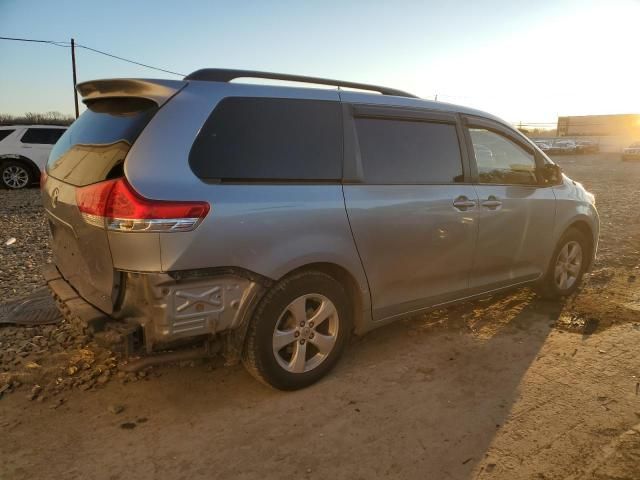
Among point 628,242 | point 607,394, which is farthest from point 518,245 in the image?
point 628,242

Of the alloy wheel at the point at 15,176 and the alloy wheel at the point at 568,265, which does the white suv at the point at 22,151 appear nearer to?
the alloy wheel at the point at 15,176

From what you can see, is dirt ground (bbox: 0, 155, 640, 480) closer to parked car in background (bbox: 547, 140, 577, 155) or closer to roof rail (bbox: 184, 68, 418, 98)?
roof rail (bbox: 184, 68, 418, 98)

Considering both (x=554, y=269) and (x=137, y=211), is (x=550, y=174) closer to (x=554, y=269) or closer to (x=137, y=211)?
(x=554, y=269)

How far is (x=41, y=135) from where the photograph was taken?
1248 centimetres

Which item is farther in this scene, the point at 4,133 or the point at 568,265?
the point at 4,133

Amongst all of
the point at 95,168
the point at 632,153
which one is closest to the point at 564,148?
the point at 632,153

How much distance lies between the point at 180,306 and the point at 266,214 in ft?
2.25

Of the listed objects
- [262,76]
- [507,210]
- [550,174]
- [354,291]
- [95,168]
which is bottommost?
[354,291]

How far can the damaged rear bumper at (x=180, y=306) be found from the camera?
247cm

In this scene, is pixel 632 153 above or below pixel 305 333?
above

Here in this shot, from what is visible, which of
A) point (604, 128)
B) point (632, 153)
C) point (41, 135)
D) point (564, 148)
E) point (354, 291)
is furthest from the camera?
point (604, 128)

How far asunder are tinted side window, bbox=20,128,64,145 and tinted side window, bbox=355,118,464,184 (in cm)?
1150

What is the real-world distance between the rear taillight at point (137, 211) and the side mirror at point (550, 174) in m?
3.32

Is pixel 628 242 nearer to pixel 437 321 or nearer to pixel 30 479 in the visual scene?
pixel 437 321
